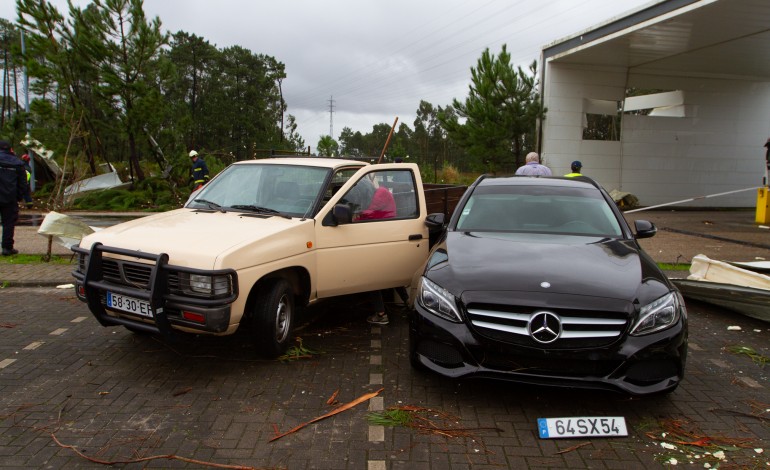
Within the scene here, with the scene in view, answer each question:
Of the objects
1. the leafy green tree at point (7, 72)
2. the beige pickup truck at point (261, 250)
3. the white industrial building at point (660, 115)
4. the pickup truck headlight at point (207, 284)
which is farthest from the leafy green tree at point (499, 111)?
the leafy green tree at point (7, 72)

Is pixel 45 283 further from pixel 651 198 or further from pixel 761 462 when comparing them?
pixel 651 198

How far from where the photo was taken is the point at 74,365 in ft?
14.8

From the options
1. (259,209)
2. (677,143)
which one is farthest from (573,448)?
(677,143)

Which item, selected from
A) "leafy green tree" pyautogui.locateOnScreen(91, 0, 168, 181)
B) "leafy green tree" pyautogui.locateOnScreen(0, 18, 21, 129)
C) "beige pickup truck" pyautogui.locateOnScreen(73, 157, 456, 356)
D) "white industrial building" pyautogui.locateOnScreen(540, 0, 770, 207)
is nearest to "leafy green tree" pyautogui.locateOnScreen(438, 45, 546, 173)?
"white industrial building" pyautogui.locateOnScreen(540, 0, 770, 207)

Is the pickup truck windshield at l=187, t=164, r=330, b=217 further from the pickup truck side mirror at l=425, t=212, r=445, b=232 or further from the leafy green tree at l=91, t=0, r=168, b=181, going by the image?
the leafy green tree at l=91, t=0, r=168, b=181

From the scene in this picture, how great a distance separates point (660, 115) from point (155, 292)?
2060 centimetres

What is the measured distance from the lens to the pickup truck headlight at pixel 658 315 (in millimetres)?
3494

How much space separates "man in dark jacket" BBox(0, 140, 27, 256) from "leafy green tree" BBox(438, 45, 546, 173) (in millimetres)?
13127

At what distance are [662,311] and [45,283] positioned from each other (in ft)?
24.5

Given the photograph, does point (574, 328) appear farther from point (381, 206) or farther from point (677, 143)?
point (677, 143)

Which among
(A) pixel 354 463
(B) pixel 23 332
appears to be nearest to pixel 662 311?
(A) pixel 354 463

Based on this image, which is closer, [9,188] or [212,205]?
[212,205]

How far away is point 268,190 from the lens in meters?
5.37

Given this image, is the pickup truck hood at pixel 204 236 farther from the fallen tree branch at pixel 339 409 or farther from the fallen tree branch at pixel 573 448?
the fallen tree branch at pixel 573 448
